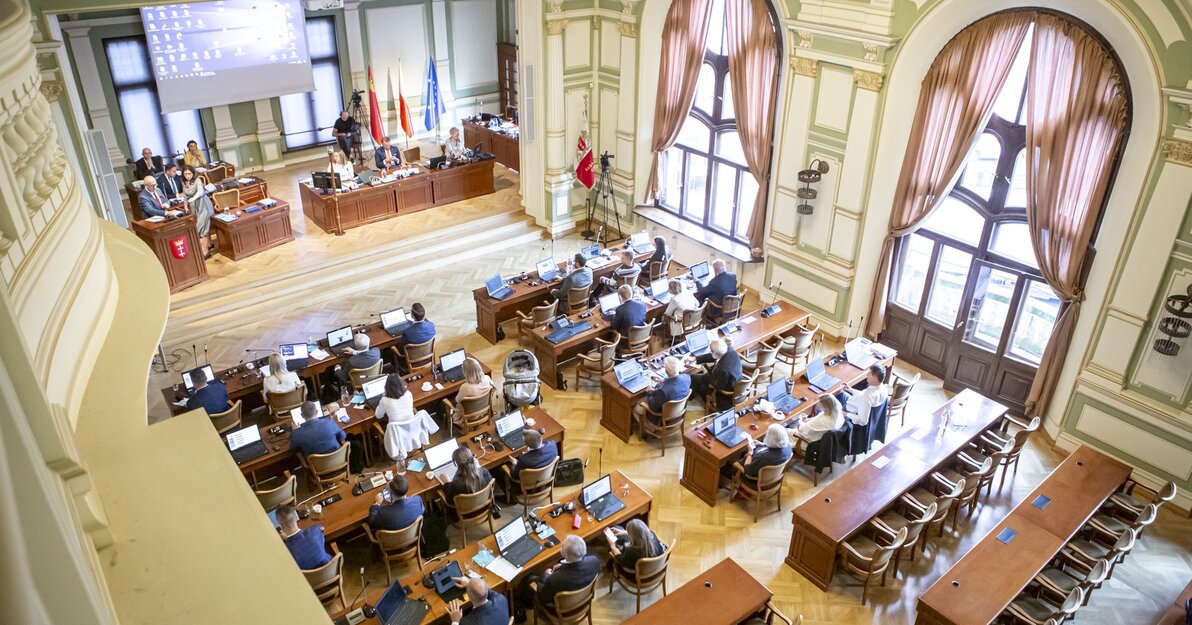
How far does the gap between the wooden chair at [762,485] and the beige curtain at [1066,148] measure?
376 cm

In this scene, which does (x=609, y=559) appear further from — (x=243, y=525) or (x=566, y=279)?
(x=243, y=525)

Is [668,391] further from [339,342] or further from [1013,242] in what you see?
[1013,242]

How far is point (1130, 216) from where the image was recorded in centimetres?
813

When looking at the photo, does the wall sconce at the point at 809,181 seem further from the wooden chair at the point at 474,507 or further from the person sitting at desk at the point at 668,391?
the wooden chair at the point at 474,507

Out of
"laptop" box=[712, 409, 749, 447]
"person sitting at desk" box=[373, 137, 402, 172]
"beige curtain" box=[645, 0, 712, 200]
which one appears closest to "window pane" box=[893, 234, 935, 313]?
"laptop" box=[712, 409, 749, 447]

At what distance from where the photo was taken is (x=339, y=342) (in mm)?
9898

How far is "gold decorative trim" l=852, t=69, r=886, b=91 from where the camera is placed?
9.69 metres

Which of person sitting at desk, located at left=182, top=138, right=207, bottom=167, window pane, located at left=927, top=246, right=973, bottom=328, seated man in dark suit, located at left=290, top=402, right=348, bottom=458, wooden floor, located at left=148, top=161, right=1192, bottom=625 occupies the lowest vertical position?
wooden floor, located at left=148, top=161, right=1192, bottom=625

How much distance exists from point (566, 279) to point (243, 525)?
889cm

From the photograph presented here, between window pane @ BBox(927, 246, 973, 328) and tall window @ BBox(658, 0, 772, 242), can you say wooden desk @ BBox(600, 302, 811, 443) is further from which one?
tall window @ BBox(658, 0, 772, 242)

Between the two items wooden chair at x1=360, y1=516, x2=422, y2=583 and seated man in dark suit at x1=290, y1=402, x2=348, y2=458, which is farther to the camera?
seated man in dark suit at x1=290, y1=402, x2=348, y2=458

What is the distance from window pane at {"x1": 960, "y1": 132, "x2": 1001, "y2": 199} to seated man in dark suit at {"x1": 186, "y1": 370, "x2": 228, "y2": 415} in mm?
8899

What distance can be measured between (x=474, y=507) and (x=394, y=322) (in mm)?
3472

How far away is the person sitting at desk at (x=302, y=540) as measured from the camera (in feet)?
21.1
